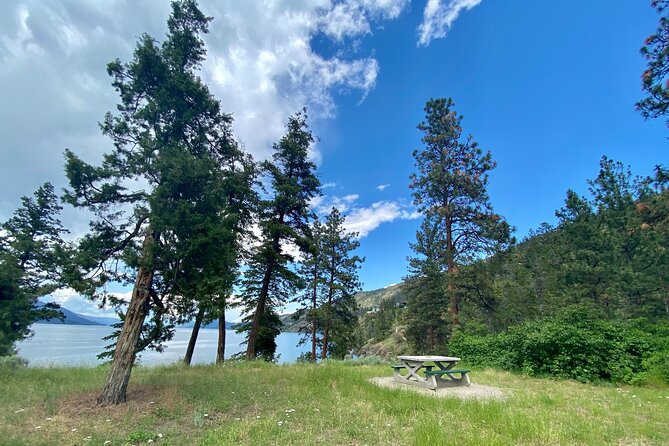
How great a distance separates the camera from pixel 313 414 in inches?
230

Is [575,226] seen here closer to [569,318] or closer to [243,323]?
[569,318]

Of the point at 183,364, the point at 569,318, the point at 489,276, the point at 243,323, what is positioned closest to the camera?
the point at 569,318

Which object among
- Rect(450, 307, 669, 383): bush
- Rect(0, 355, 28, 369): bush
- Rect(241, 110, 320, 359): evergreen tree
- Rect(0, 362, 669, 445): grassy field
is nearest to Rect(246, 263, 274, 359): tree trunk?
Rect(241, 110, 320, 359): evergreen tree

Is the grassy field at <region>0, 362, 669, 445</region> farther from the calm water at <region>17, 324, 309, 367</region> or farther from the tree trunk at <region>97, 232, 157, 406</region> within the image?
the calm water at <region>17, 324, 309, 367</region>

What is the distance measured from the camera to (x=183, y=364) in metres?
12.0

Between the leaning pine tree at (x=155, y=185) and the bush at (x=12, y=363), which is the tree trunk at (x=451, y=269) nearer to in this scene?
the leaning pine tree at (x=155, y=185)

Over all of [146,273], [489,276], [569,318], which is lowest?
[569,318]

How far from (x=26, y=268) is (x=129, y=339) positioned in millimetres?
15778

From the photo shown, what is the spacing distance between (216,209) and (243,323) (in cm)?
1173

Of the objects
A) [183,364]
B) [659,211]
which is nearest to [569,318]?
[659,211]

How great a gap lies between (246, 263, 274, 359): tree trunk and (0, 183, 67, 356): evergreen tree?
27.3 feet

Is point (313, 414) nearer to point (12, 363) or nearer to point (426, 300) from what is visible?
point (12, 363)

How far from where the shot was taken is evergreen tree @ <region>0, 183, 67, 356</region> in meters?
13.5

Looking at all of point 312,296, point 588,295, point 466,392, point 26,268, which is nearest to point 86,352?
point 26,268
